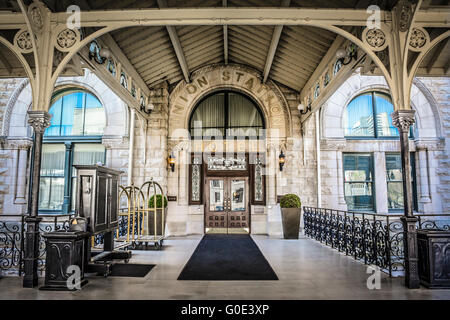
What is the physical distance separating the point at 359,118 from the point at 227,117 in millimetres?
5120

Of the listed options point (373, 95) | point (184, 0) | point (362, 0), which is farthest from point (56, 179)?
point (373, 95)

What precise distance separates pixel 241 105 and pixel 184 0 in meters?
5.20

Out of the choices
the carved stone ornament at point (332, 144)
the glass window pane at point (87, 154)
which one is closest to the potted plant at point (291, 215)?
the carved stone ornament at point (332, 144)

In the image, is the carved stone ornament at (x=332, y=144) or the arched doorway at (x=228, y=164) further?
the arched doorway at (x=228, y=164)

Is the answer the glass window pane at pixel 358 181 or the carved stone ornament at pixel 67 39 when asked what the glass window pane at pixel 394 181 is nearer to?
the glass window pane at pixel 358 181

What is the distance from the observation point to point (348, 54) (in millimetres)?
6977

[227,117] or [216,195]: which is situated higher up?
[227,117]

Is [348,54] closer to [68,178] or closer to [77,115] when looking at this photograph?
[77,115]

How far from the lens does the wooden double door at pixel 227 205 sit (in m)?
11.8

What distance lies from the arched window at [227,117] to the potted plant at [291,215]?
2.98 metres

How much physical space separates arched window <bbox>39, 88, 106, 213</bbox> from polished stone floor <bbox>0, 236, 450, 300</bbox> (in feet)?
20.1

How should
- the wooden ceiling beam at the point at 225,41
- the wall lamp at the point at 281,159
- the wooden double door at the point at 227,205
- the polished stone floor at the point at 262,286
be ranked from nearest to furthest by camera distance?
the polished stone floor at the point at 262,286
the wooden ceiling beam at the point at 225,41
the wall lamp at the point at 281,159
the wooden double door at the point at 227,205

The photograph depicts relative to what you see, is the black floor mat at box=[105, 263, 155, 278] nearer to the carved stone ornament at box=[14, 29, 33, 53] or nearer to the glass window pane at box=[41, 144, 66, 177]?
the carved stone ornament at box=[14, 29, 33, 53]

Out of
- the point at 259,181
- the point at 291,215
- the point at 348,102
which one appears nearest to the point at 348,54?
the point at 348,102
